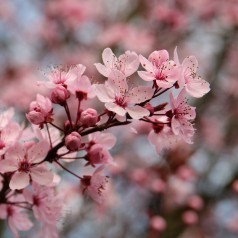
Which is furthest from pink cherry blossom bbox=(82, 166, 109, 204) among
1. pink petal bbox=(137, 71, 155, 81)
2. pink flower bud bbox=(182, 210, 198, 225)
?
pink flower bud bbox=(182, 210, 198, 225)

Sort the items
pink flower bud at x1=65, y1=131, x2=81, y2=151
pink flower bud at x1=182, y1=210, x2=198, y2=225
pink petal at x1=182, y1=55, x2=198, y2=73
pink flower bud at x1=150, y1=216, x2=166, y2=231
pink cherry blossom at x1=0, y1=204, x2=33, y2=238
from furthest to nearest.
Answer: pink flower bud at x1=182, y1=210, x2=198, y2=225
pink flower bud at x1=150, y1=216, x2=166, y2=231
pink cherry blossom at x1=0, y1=204, x2=33, y2=238
pink petal at x1=182, y1=55, x2=198, y2=73
pink flower bud at x1=65, y1=131, x2=81, y2=151

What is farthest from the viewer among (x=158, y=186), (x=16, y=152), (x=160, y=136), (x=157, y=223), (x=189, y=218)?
(x=158, y=186)

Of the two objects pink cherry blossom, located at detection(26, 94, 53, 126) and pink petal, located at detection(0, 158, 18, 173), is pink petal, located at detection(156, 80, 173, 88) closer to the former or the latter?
pink cherry blossom, located at detection(26, 94, 53, 126)

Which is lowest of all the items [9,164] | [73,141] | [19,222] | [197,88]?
[19,222]

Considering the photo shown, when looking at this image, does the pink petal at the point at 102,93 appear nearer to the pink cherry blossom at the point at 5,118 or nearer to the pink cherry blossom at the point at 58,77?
the pink cherry blossom at the point at 58,77

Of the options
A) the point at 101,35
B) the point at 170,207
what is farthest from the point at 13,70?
the point at 170,207

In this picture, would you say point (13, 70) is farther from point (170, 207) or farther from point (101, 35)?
point (170, 207)

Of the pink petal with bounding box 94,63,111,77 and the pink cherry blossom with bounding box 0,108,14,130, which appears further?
the pink cherry blossom with bounding box 0,108,14,130

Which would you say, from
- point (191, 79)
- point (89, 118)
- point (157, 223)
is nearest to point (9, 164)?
point (89, 118)

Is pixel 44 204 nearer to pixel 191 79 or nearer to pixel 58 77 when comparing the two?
pixel 58 77
